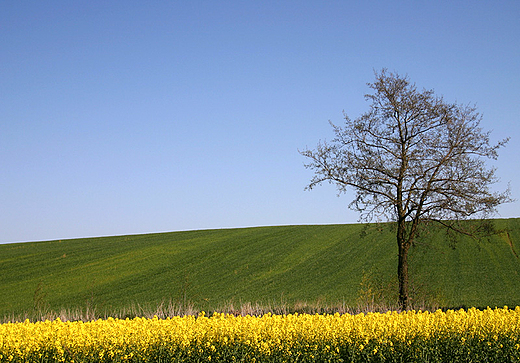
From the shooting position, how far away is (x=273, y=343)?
6746mm

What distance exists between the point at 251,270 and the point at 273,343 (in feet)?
76.4

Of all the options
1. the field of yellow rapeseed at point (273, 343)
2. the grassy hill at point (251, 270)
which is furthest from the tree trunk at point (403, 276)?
the field of yellow rapeseed at point (273, 343)

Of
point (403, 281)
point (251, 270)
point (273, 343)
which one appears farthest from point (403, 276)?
point (251, 270)

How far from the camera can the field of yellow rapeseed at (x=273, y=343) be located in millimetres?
6656

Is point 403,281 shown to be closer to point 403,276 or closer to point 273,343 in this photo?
point 403,276

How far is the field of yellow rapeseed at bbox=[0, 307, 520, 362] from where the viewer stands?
6.66 m

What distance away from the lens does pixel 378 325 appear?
7.27 metres

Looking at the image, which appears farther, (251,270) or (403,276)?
(251,270)

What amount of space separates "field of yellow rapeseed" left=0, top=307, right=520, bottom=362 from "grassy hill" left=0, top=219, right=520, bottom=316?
11.5 m

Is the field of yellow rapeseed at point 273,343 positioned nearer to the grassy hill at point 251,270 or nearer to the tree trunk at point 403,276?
the tree trunk at point 403,276

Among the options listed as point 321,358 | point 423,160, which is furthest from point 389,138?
point 321,358

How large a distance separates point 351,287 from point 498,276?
8775 mm

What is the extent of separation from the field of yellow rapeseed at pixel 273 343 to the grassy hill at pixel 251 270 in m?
11.5

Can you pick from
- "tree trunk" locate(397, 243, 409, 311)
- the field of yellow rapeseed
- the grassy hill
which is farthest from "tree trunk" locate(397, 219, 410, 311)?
the field of yellow rapeseed
